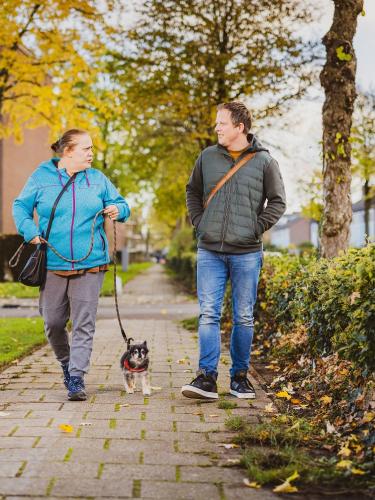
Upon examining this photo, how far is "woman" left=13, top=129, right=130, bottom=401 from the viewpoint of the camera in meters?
5.48

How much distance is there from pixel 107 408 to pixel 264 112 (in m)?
12.3

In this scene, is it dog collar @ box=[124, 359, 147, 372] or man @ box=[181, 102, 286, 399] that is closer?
man @ box=[181, 102, 286, 399]

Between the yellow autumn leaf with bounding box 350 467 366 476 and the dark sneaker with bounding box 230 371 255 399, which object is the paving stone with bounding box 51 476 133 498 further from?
the dark sneaker with bounding box 230 371 255 399

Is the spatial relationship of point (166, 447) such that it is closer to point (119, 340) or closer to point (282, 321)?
point (282, 321)

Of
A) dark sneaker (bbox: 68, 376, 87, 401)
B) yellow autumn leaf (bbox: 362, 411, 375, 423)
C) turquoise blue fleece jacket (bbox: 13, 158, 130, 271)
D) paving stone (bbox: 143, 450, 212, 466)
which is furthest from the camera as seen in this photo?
turquoise blue fleece jacket (bbox: 13, 158, 130, 271)

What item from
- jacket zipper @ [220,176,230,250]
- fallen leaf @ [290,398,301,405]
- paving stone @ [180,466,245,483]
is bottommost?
fallen leaf @ [290,398,301,405]

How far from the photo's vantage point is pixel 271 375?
6.77 m

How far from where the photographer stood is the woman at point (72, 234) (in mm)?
5477

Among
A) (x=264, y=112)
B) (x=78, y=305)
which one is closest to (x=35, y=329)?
(x=78, y=305)

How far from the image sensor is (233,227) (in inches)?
216

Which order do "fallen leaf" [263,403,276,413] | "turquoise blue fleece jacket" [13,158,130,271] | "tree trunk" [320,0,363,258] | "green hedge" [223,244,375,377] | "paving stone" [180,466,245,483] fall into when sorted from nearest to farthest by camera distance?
1. "paving stone" [180,466,245,483]
2. "green hedge" [223,244,375,377]
3. "fallen leaf" [263,403,276,413]
4. "turquoise blue fleece jacket" [13,158,130,271]
5. "tree trunk" [320,0,363,258]

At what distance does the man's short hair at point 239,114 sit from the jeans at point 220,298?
103cm

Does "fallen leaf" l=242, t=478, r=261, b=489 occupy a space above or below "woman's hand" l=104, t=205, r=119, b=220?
below

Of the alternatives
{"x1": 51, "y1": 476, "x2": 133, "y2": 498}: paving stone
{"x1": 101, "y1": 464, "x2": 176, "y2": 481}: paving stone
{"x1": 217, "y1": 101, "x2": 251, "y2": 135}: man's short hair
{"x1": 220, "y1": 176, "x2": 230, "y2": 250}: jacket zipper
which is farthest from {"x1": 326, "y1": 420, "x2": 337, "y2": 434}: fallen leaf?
{"x1": 217, "y1": 101, "x2": 251, "y2": 135}: man's short hair
